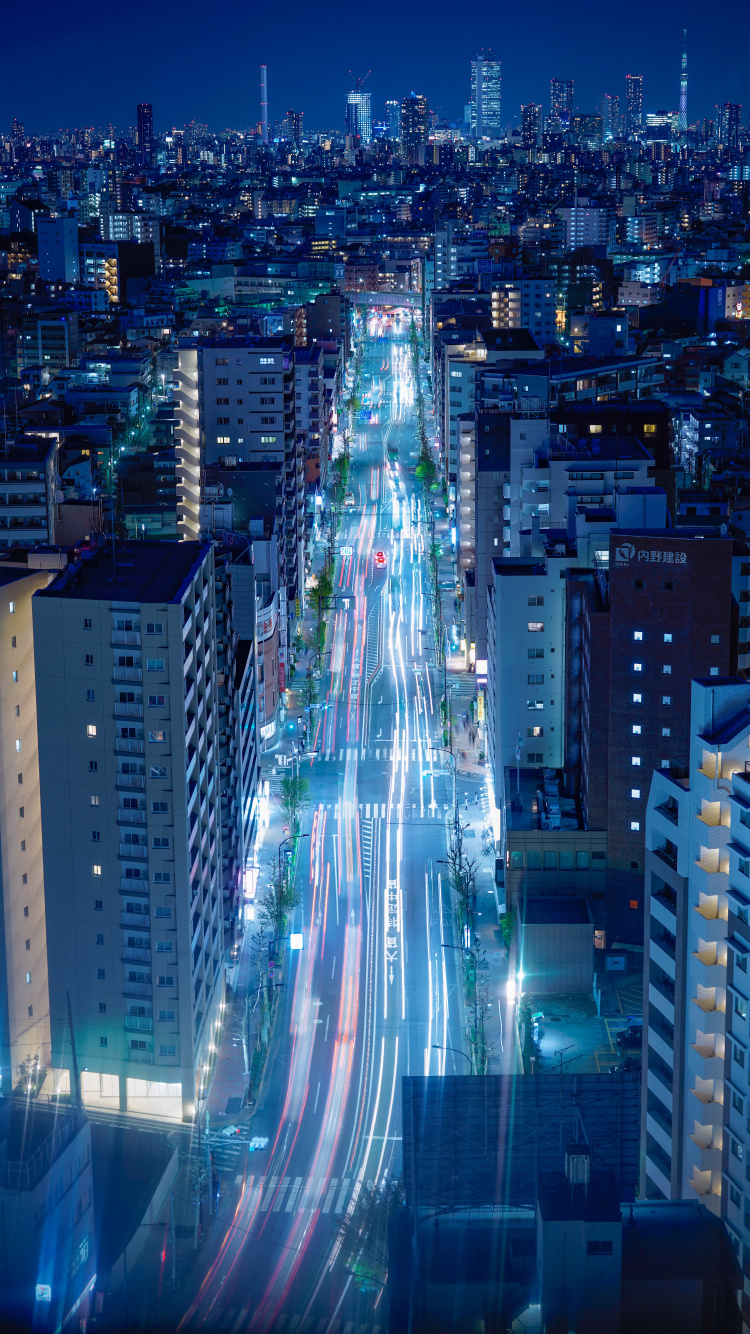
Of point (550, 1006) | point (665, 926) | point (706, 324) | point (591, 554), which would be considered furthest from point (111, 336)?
point (665, 926)

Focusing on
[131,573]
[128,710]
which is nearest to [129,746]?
[128,710]

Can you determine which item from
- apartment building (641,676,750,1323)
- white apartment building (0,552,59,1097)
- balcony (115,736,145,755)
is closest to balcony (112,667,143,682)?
balcony (115,736,145,755)

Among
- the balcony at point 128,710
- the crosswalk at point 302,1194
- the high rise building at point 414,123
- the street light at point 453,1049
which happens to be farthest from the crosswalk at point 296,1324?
the high rise building at point 414,123

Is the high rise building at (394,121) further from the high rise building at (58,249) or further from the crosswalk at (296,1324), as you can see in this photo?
the crosswalk at (296,1324)

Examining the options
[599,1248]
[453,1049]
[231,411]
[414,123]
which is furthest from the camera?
[414,123]

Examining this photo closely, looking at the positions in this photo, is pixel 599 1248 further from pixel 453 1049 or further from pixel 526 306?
pixel 526 306
